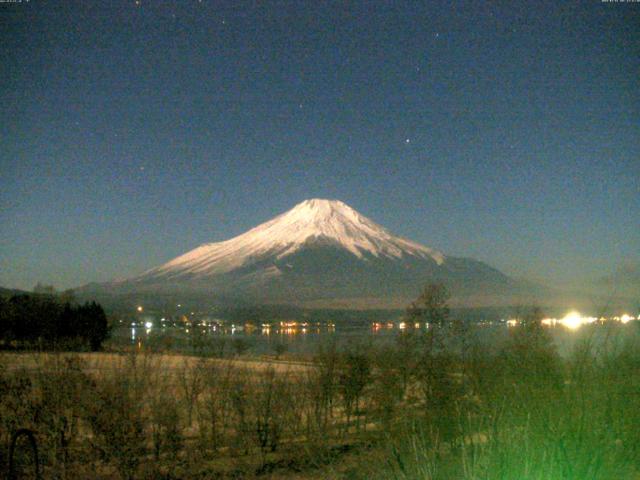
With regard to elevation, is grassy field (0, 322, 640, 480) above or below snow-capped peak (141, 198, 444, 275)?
below

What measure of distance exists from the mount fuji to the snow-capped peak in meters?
0.24

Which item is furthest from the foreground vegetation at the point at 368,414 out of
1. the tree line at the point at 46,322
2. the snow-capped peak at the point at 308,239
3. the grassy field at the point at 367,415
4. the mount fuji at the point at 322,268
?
the snow-capped peak at the point at 308,239

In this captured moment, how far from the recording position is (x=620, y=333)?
5.89m

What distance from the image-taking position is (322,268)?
168750 mm

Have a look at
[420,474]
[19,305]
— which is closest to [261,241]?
[19,305]

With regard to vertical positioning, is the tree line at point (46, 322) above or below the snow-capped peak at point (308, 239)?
below

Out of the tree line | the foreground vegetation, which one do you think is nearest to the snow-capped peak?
the tree line

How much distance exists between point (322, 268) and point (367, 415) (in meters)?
155

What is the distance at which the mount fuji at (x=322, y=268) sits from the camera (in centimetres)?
15400

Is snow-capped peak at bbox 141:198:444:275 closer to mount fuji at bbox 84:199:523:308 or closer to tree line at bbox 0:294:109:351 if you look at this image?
mount fuji at bbox 84:199:523:308

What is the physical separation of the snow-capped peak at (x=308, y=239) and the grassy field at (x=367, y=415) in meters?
152

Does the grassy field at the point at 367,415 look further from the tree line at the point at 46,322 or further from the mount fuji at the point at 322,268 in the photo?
the mount fuji at the point at 322,268

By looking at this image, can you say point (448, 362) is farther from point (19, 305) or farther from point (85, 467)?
point (19, 305)

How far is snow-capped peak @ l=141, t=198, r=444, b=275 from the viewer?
168m
